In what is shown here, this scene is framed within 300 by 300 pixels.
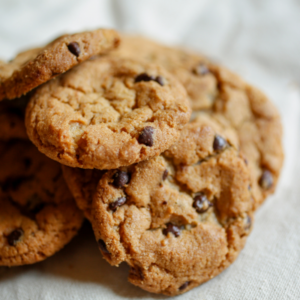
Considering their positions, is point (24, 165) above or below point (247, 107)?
above

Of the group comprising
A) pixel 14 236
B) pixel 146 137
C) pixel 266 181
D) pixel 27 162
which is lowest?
pixel 266 181

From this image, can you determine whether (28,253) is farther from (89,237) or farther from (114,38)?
(114,38)

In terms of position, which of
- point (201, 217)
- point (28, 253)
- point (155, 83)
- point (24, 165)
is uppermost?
point (155, 83)

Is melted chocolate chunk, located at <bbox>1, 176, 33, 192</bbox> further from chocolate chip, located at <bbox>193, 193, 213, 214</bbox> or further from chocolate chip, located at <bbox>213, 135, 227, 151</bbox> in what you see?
chocolate chip, located at <bbox>213, 135, 227, 151</bbox>

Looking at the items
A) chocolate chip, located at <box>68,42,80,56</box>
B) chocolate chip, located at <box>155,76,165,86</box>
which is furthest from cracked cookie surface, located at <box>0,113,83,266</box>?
chocolate chip, located at <box>155,76,165,86</box>

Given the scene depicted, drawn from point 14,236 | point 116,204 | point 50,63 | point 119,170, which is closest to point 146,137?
point 119,170

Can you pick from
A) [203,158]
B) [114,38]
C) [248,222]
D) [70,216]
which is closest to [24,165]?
[70,216]

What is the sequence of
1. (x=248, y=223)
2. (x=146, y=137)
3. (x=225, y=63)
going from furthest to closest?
(x=225, y=63), (x=248, y=223), (x=146, y=137)

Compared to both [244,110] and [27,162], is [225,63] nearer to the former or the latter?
[244,110]
